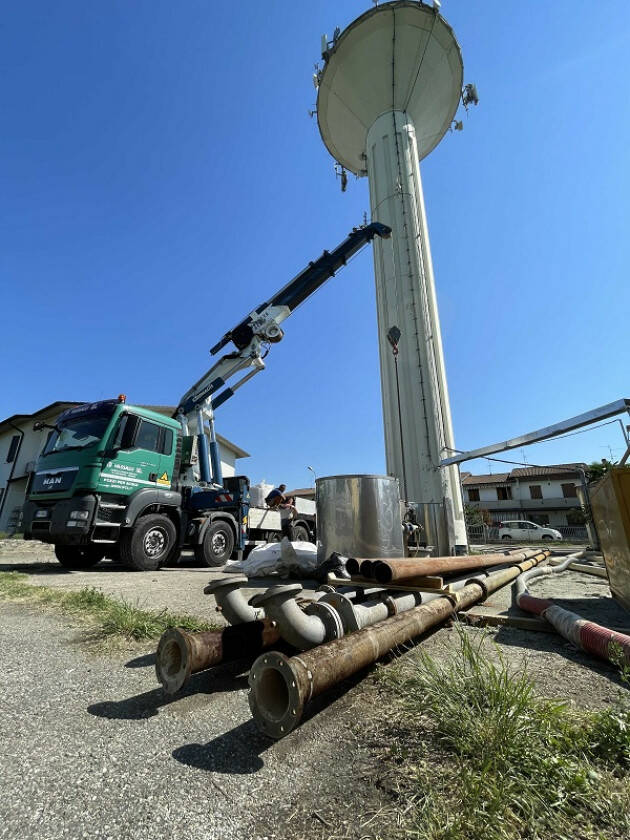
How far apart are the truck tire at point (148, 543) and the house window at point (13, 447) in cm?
2329

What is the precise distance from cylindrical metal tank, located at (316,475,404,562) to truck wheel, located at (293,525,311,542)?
5.96 metres

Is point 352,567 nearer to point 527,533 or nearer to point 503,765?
point 503,765

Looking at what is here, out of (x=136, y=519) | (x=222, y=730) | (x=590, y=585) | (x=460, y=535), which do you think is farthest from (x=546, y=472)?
(x=222, y=730)

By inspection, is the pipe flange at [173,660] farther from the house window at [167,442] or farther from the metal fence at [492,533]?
the metal fence at [492,533]

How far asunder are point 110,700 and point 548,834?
192cm

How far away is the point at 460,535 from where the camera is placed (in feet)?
41.5

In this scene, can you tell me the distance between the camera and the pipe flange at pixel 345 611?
90.5 inches

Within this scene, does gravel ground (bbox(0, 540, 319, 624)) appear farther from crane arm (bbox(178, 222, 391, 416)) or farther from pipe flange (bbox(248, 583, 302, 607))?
crane arm (bbox(178, 222, 391, 416))

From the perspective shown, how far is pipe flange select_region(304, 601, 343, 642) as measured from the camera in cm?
218

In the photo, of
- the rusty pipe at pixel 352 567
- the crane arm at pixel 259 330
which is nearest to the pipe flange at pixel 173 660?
the rusty pipe at pixel 352 567

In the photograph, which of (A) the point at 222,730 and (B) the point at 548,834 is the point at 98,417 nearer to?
(A) the point at 222,730

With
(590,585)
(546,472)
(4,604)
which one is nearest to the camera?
(4,604)

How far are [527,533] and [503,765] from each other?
30.3m

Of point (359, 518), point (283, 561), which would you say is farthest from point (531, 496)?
point (359, 518)
